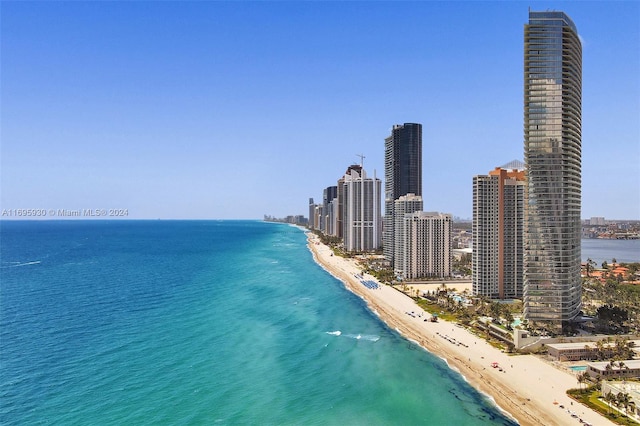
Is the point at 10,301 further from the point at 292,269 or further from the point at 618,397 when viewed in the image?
the point at 618,397

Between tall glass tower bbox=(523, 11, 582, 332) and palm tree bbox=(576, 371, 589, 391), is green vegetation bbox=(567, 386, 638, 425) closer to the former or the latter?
palm tree bbox=(576, 371, 589, 391)

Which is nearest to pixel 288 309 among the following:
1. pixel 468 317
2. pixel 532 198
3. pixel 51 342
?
pixel 468 317

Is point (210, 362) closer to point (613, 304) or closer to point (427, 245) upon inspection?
point (613, 304)

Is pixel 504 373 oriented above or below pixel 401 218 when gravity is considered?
below

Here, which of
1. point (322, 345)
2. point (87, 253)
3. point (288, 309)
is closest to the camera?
point (322, 345)

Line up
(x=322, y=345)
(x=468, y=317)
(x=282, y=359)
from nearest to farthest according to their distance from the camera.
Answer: (x=282, y=359) < (x=322, y=345) < (x=468, y=317)

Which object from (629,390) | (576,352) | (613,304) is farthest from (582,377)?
(613,304)
